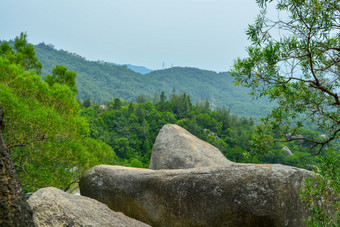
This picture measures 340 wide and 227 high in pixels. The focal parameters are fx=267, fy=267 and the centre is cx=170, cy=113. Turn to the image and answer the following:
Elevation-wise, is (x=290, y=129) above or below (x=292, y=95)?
below

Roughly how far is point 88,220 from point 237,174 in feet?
13.1

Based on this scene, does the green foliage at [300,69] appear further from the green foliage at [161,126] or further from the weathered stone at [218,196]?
the green foliage at [161,126]

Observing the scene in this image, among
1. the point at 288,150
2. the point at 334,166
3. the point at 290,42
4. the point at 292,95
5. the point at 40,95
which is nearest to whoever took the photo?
the point at 334,166

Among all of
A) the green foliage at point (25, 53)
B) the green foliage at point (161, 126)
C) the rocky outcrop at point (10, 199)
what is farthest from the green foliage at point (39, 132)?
the green foliage at point (161, 126)

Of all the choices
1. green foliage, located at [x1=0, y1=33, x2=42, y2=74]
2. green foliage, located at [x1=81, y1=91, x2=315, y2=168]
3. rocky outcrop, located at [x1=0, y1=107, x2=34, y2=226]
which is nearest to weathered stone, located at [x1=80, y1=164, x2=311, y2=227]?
rocky outcrop, located at [x1=0, y1=107, x2=34, y2=226]

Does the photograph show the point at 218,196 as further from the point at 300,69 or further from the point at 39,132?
the point at 39,132

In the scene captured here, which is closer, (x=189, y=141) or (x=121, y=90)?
(x=189, y=141)

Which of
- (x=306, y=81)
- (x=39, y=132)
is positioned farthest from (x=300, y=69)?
(x=39, y=132)

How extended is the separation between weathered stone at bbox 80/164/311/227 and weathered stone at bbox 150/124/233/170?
3.94 meters

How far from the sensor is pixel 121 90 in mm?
196125

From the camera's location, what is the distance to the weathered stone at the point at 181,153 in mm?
12109

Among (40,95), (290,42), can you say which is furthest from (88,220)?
(40,95)

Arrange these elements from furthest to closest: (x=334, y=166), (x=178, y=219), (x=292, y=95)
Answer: (x=178, y=219), (x=292, y=95), (x=334, y=166)

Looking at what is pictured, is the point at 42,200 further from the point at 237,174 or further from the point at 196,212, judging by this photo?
the point at 237,174
